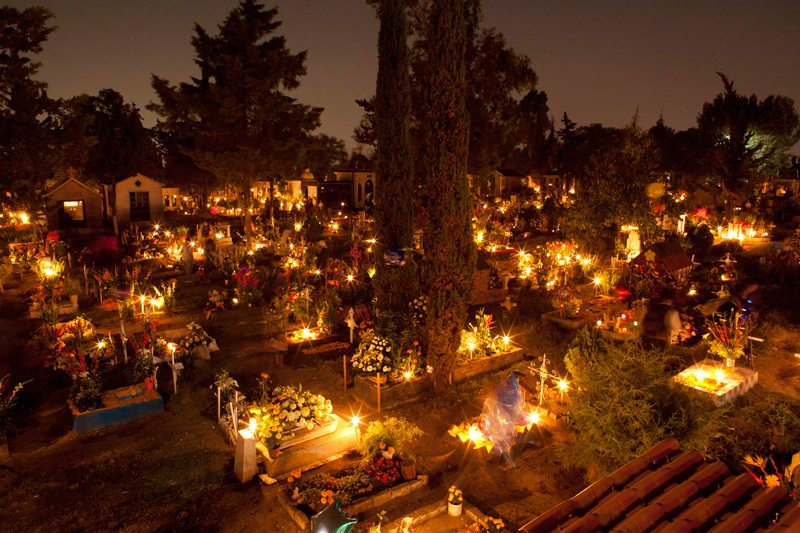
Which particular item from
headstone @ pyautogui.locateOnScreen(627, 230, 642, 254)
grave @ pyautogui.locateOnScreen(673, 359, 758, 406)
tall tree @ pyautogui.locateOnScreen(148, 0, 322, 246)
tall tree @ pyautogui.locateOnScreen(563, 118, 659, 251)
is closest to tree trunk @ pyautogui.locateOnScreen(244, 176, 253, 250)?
tall tree @ pyautogui.locateOnScreen(148, 0, 322, 246)

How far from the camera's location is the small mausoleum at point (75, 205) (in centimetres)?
2959

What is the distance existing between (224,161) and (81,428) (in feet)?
66.6

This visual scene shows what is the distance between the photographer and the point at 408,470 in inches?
264

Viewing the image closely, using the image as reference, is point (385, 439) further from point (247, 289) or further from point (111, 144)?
point (111, 144)

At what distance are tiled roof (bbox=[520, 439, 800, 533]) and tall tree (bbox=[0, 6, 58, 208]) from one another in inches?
1007

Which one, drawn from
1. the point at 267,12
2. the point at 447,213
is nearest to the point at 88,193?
the point at 267,12

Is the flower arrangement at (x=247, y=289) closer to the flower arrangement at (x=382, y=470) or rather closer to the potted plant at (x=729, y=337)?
the flower arrangement at (x=382, y=470)

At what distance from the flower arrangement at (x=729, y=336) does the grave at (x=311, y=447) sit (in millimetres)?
7801

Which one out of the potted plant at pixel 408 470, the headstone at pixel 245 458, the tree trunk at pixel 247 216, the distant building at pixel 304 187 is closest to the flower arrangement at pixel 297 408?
the headstone at pixel 245 458

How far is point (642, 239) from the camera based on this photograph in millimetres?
20984

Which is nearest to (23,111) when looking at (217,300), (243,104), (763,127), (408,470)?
(243,104)

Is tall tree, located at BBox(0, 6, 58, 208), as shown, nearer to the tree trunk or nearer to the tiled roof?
the tree trunk

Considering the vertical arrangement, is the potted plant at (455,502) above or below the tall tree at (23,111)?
below

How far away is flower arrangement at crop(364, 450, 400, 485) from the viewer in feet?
21.7
